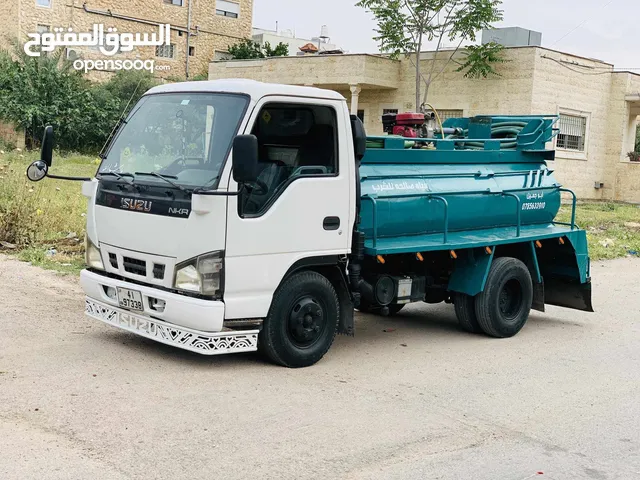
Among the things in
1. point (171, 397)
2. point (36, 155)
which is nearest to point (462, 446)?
point (171, 397)

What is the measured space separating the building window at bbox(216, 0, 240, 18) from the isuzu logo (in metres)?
46.1

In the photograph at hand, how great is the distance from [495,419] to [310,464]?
5.91 feet

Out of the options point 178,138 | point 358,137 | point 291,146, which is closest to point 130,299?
point 178,138

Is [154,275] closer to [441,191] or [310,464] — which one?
[310,464]

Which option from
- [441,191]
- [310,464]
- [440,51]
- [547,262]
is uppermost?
[440,51]

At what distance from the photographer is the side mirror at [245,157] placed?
6.36 metres

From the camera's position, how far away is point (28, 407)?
5.82m

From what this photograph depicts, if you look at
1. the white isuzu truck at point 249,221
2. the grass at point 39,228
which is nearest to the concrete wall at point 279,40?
the grass at point 39,228

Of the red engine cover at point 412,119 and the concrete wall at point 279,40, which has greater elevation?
the concrete wall at point 279,40

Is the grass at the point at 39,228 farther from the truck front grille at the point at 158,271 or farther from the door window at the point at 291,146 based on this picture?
the door window at the point at 291,146

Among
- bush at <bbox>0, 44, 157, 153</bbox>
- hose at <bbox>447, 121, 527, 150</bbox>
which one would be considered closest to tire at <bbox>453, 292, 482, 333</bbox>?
hose at <bbox>447, 121, 527, 150</bbox>

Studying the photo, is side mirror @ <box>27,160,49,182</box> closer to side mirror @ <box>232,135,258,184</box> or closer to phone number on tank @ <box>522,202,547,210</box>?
side mirror @ <box>232,135,258,184</box>

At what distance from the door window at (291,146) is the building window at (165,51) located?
42.5 meters

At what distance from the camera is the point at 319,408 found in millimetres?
6273
